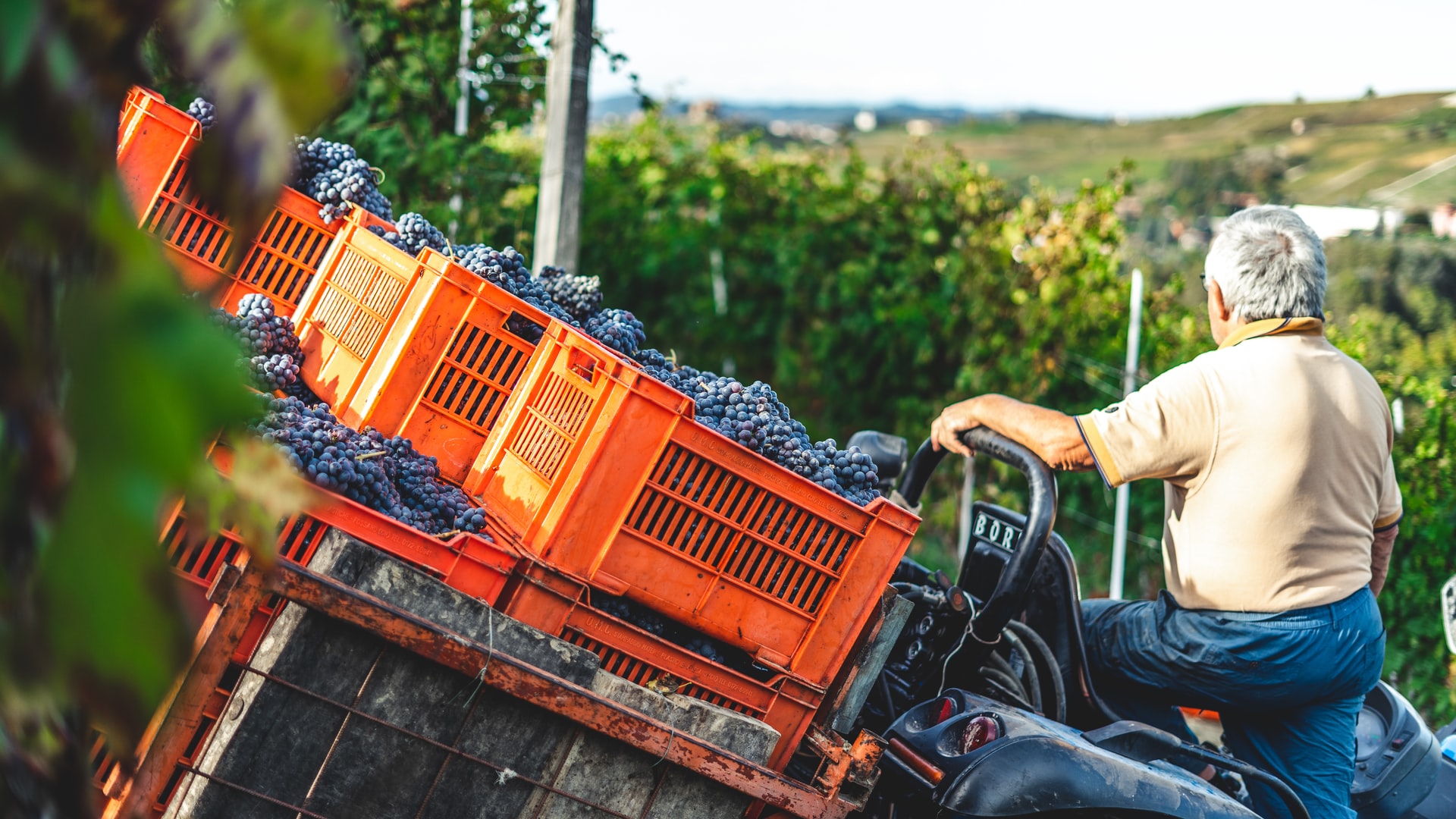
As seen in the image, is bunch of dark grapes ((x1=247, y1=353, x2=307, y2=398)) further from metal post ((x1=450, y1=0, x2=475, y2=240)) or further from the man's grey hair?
metal post ((x1=450, y1=0, x2=475, y2=240))

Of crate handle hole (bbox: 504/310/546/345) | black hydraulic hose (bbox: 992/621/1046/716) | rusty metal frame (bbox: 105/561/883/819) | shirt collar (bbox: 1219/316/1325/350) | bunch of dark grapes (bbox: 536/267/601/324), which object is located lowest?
rusty metal frame (bbox: 105/561/883/819)

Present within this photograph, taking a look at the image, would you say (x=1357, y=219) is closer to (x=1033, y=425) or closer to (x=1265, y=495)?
(x=1265, y=495)

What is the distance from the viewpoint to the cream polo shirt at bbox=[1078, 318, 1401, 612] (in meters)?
2.74

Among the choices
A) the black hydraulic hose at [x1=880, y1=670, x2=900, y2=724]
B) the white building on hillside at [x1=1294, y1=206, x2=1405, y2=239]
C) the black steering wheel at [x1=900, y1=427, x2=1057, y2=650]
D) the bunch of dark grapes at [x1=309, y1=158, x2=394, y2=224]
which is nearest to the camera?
the black steering wheel at [x1=900, y1=427, x2=1057, y2=650]

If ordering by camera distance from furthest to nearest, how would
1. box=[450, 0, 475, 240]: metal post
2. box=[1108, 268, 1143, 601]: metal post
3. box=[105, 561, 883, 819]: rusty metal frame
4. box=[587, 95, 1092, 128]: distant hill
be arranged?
1. box=[587, 95, 1092, 128]: distant hill
2. box=[450, 0, 475, 240]: metal post
3. box=[1108, 268, 1143, 601]: metal post
4. box=[105, 561, 883, 819]: rusty metal frame

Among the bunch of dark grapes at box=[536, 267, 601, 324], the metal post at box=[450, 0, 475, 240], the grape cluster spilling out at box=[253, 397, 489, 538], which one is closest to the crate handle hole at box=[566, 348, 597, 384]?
the grape cluster spilling out at box=[253, 397, 489, 538]

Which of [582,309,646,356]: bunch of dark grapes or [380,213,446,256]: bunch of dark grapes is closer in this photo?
[582,309,646,356]: bunch of dark grapes

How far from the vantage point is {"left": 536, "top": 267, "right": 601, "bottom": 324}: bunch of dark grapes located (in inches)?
130

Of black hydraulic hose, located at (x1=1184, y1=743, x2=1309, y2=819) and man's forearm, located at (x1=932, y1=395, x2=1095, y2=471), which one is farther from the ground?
man's forearm, located at (x1=932, y1=395, x2=1095, y2=471)

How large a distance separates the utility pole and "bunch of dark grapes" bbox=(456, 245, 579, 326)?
269cm

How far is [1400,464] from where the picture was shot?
22.9 ft

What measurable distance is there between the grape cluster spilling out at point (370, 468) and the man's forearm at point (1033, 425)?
135 cm

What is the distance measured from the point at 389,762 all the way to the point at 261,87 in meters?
1.66

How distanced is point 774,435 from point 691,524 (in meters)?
0.28
